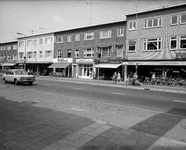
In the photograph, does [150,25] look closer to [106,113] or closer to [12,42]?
[106,113]

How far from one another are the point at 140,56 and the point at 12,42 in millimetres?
41166

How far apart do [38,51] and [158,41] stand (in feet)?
94.1

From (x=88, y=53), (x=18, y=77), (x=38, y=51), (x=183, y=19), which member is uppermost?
(x=183, y=19)

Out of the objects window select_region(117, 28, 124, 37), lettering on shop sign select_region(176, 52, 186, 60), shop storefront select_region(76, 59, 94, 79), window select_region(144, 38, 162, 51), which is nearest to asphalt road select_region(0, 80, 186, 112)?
lettering on shop sign select_region(176, 52, 186, 60)

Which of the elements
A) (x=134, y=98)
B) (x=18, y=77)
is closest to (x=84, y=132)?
(x=134, y=98)

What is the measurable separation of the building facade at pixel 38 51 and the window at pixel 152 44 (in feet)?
71.0

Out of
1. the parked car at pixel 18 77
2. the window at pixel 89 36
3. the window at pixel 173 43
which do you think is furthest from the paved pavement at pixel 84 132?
the window at pixel 89 36

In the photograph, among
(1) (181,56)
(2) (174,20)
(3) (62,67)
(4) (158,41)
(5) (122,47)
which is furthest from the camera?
(3) (62,67)

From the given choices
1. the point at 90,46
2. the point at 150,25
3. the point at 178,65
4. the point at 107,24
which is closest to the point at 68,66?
the point at 90,46

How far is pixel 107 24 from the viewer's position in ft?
92.7

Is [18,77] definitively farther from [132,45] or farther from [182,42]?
[182,42]

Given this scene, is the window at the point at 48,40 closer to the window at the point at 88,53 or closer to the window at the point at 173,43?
the window at the point at 88,53

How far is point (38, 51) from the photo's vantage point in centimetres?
3981

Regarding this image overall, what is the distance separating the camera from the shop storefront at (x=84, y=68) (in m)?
30.4
